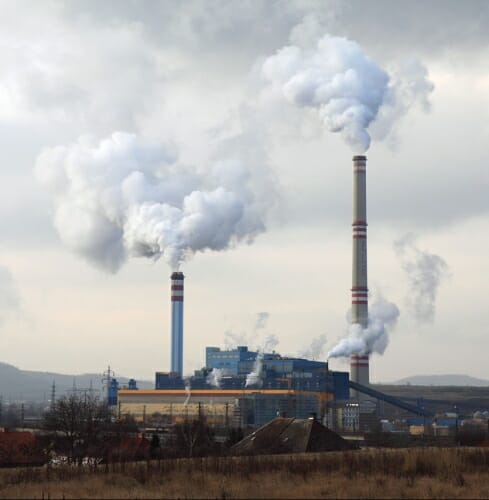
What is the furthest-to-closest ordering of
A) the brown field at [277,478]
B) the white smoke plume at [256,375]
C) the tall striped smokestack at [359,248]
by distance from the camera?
the white smoke plume at [256,375]
the tall striped smokestack at [359,248]
the brown field at [277,478]

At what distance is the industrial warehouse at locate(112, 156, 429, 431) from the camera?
381 ft

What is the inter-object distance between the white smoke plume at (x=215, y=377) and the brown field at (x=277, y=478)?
101236mm

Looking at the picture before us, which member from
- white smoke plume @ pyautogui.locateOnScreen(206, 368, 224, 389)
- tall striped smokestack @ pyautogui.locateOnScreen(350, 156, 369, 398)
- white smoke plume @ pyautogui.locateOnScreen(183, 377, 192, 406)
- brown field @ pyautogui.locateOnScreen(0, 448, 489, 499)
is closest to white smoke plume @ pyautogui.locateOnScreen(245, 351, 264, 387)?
white smoke plume @ pyautogui.locateOnScreen(206, 368, 224, 389)

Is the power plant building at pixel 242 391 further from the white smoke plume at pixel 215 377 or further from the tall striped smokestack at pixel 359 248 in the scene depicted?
the tall striped smokestack at pixel 359 248

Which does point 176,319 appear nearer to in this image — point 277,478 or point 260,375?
point 260,375

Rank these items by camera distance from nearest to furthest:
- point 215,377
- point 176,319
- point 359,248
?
point 359,248, point 176,319, point 215,377

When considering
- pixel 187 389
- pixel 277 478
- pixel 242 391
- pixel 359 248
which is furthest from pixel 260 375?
pixel 277 478

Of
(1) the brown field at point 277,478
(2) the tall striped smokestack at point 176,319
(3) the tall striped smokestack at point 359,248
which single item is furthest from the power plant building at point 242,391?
(1) the brown field at point 277,478

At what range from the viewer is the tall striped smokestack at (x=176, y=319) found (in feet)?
391

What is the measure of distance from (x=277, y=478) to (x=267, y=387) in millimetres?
103351

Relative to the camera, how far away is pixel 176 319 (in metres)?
122

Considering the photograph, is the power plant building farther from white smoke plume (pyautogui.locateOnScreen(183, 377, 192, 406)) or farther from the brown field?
the brown field

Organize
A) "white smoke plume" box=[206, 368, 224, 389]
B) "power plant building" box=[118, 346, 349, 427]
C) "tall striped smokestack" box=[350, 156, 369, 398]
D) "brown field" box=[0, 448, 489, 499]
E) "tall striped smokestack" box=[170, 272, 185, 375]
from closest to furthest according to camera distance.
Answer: "brown field" box=[0, 448, 489, 499]
"tall striped smokestack" box=[350, 156, 369, 398]
"power plant building" box=[118, 346, 349, 427]
"tall striped smokestack" box=[170, 272, 185, 375]
"white smoke plume" box=[206, 368, 224, 389]

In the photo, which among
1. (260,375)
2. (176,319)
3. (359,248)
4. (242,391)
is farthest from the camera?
(260,375)
